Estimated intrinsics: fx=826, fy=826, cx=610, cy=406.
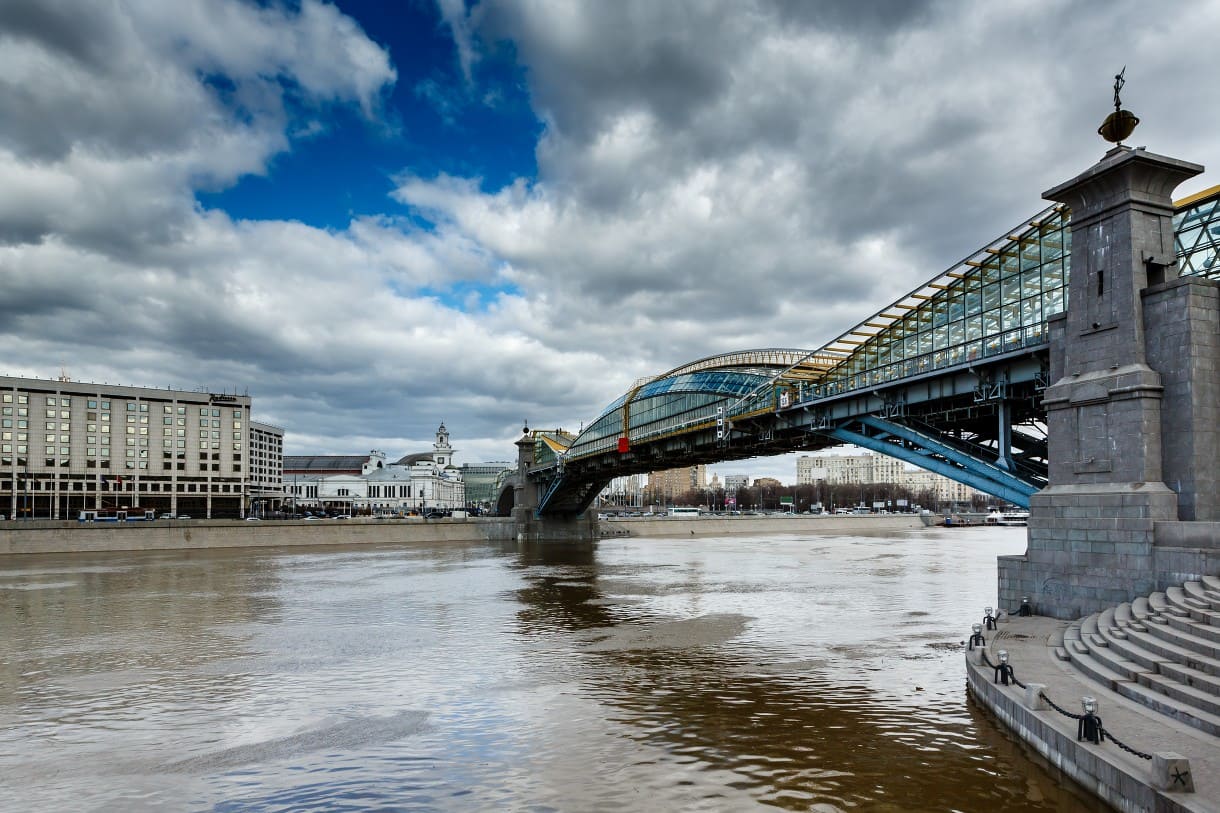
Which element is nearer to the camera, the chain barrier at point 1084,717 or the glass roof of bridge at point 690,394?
the chain barrier at point 1084,717

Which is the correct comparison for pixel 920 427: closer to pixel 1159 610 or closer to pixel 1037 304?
pixel 1037 304

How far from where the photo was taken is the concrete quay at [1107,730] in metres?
8.94

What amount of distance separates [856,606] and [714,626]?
7.22 metres

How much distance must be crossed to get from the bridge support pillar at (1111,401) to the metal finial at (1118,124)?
20.9 inches

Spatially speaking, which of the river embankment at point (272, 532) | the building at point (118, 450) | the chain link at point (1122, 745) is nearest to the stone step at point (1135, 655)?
the chain link at point (1122, 745)

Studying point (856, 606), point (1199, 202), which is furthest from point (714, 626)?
point (1199, 202)

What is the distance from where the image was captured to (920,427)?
113 feet

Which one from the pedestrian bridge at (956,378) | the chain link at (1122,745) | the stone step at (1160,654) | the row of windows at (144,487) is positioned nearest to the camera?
the chain link at (1122,745)

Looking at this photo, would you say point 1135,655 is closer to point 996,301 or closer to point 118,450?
point 996,301

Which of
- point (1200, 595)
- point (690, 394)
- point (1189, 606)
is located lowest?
point (1189, 606)

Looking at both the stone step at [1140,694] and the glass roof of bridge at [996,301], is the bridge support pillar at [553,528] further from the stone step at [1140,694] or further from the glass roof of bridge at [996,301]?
the stone step at [1140,694]

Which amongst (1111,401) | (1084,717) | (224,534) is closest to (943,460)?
(1111,401)

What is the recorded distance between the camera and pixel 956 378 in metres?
29.8

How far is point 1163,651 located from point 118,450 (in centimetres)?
12807
